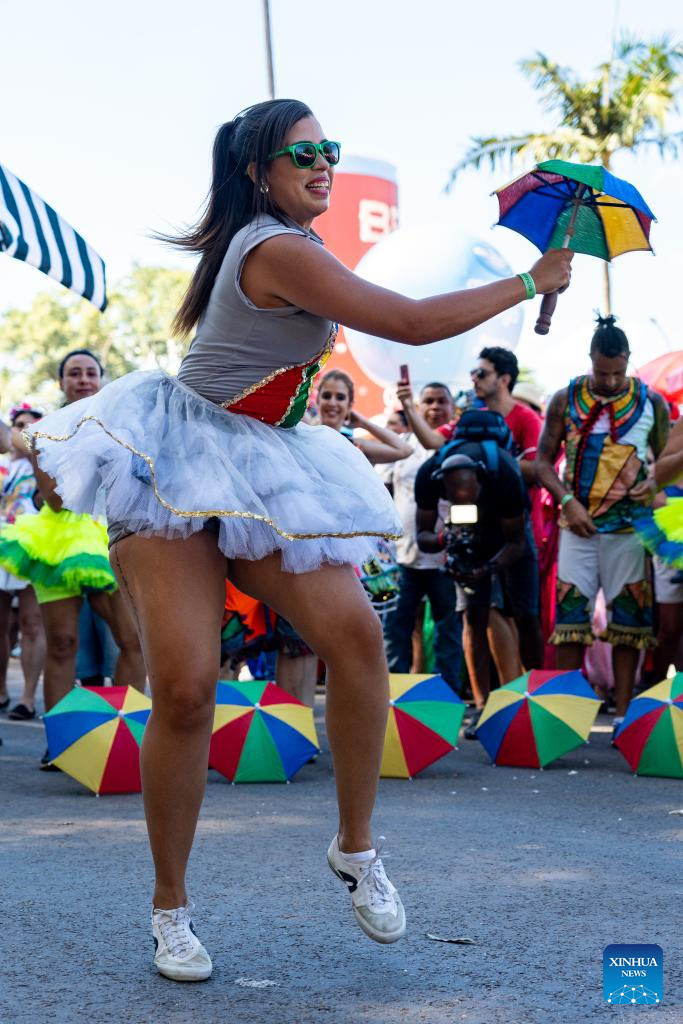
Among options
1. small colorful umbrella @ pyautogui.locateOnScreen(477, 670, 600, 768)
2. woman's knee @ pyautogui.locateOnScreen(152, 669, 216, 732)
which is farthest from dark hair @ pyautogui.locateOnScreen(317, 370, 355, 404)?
woman's knee @ pyautogui.locateOnScreen(152, 669, 216, 732)

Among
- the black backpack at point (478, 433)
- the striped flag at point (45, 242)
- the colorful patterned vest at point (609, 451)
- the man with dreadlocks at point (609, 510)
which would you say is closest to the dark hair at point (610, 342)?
the man with dreadlocks at point (609, 510)

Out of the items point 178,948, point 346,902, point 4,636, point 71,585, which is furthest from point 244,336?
point 4,636

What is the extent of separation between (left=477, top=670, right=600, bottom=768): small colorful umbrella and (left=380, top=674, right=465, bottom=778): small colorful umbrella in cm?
34

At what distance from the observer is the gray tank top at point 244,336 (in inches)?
122

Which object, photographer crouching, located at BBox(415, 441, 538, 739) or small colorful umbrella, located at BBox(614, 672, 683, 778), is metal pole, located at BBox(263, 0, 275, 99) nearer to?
photographer crouching, located at BBox(415, 441, 538, 739)

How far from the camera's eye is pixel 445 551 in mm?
7738

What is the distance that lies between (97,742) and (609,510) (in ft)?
10.4

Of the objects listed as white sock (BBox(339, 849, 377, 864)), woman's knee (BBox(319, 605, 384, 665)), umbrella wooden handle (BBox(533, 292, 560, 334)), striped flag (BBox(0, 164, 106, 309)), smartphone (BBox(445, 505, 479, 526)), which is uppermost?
striped flag (BBox(0, 164, 106, 309))

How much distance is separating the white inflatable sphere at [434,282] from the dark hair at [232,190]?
10895 millimetres

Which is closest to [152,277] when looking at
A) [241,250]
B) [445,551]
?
[445,551]

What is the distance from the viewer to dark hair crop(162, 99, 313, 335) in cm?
319

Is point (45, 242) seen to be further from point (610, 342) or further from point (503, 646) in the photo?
point (503, 646)

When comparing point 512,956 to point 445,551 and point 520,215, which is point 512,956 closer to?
point 520,215

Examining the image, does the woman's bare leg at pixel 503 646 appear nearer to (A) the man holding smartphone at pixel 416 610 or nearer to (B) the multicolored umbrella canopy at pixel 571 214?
(A) the man holding smartphone at pixel 416 610
